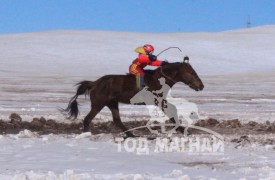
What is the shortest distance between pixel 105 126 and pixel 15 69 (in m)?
33.5

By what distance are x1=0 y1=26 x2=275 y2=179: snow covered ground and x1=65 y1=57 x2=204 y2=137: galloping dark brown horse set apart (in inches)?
28.1

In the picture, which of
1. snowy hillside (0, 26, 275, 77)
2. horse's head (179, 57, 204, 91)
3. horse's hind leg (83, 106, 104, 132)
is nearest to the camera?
horse's head (179, 57, 204, 91)

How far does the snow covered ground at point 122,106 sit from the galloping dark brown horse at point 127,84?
0.71 metres

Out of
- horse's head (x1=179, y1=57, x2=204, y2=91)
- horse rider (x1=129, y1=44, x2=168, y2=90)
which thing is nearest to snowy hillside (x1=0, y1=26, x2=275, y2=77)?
horse rider (x1=129, y1=44, x2=168, y2=90)

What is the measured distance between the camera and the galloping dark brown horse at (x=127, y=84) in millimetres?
12070

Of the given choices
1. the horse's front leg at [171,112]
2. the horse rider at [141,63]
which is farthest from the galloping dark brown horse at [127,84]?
the horse's front leg at [171,112]

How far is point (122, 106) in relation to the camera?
68.5 ft

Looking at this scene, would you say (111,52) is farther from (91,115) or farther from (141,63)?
(141,63)

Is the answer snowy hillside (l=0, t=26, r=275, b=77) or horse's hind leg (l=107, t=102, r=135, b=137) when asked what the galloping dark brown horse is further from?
snowy hillside (l=0, t=26, r=275, b=77)

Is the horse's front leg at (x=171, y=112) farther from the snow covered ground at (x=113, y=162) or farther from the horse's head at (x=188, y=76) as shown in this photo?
the snow covered ground at (x=113, y=162)

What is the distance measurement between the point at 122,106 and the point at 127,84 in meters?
8.65

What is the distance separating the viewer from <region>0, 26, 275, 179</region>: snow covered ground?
330 inches

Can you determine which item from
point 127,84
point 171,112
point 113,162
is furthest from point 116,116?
point 113,162

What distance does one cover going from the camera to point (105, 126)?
1414 centimetres
